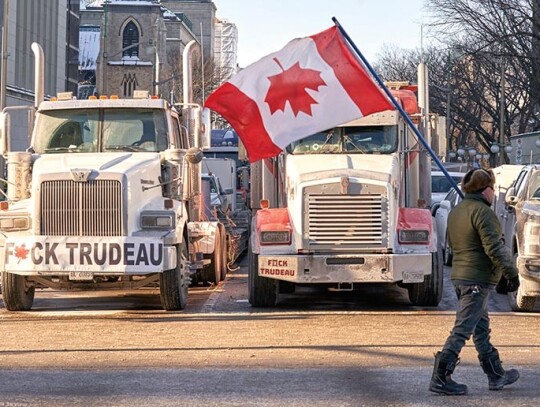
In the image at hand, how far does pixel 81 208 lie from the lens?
1622cm

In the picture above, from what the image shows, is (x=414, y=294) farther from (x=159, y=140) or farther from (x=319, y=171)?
(x=159, y=140)

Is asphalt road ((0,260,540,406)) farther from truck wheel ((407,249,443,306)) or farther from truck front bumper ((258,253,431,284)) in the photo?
truck front bumper ((258,253,431,284))

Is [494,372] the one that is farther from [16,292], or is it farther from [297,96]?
[16,292]

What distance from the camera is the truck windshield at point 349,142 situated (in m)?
17.7

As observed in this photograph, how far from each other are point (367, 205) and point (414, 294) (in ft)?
5.66

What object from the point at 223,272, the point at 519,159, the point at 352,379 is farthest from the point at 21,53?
the point at 352,379

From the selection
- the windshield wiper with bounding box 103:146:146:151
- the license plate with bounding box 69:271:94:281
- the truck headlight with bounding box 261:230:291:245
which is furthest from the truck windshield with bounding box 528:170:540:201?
the license plate with bounding box 69:271:94:281

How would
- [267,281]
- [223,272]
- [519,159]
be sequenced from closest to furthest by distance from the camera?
1. [267,281]
2. [223,272]
3. [519,159]

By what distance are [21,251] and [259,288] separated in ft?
10.4

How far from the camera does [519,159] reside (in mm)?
63812

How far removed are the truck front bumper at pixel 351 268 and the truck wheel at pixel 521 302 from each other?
141 centimetres

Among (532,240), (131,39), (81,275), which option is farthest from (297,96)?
(131,39)

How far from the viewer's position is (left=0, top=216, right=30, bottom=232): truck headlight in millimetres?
16312

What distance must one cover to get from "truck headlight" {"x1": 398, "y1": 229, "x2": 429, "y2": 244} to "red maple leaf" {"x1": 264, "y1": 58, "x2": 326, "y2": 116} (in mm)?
3081
